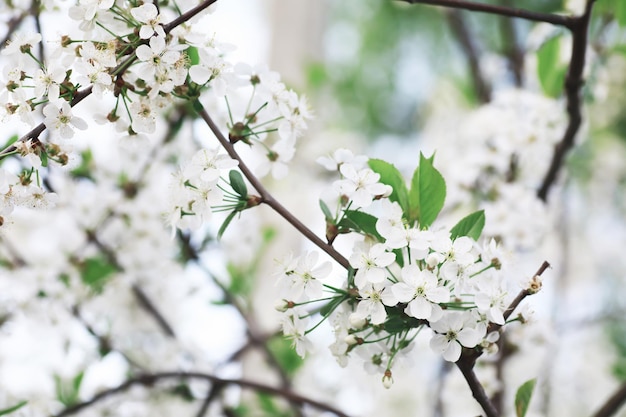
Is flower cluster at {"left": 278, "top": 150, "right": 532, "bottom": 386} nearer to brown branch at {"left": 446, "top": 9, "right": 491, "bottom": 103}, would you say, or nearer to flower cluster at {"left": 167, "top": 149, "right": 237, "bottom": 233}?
flower cluster at {"left": 167, "top": 149, "right": 237, "bottom": 233}

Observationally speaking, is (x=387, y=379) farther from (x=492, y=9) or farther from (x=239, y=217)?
(x=492, y=9)

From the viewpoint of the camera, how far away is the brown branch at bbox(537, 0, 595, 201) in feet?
2.93

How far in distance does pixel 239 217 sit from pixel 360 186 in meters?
0.13

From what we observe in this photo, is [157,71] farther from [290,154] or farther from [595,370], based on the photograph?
[595,370]

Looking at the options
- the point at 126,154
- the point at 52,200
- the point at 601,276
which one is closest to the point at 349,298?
the point at 52,200

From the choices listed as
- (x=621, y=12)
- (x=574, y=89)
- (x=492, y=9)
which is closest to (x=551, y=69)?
(x=621, y=12)

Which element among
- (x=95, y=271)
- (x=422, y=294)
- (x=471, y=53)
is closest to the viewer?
(x=422, y=294)

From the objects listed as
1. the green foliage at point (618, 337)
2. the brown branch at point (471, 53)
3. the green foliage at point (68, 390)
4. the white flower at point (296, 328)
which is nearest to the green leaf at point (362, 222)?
the white flower at point (296, 328)

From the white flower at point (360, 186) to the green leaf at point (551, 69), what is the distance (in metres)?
0.78

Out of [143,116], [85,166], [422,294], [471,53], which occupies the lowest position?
[85,166]

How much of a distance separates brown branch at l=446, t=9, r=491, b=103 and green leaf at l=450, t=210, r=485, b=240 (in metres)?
1.31

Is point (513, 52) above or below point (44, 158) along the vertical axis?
below

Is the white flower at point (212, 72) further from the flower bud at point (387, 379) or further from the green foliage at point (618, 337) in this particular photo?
the green foliage at point (618, 337)

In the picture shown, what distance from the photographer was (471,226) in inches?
27.7
